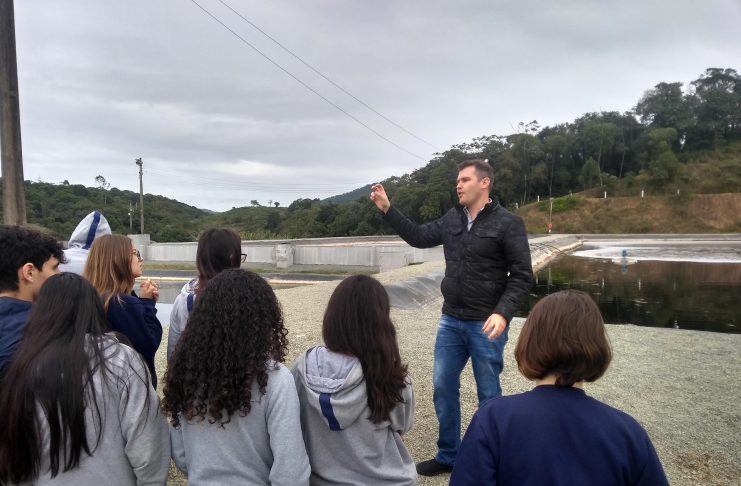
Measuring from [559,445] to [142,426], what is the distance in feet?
4.34

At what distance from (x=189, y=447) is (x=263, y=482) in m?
0.29

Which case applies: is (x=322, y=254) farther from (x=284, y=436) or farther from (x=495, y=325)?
(x=284, y=436)

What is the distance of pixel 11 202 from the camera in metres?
4.20

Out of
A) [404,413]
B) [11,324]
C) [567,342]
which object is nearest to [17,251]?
[11,324]

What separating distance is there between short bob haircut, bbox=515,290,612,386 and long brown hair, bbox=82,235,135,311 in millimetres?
1803

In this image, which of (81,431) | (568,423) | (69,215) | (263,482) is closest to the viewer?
(568,423)

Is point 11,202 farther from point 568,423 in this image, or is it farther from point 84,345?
point 568,423

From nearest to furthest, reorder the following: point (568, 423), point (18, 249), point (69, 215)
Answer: point (568, 423) < point (18, 249) < point (69, 215)

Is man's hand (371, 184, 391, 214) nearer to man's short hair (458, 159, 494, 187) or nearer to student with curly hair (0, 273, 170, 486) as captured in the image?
man's short hair (458, 159, 494, 187)

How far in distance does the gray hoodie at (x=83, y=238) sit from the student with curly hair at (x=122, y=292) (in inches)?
25.8

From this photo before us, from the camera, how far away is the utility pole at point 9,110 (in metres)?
4.01

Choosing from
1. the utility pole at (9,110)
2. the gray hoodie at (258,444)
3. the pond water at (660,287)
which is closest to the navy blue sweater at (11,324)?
the gray hoodie at (258,444)

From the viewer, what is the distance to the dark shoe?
2.99 meters

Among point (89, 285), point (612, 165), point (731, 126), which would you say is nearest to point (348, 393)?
point (89, 285)
